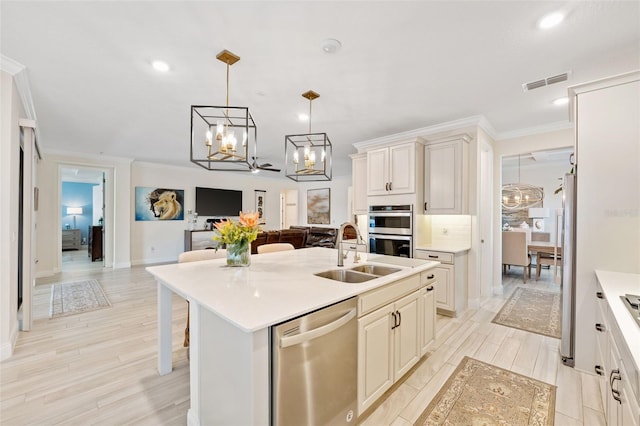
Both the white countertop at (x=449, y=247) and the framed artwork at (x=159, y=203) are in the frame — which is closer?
the white countertop at (x=449, y=247)

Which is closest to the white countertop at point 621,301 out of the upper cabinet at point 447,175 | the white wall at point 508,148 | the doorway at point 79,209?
the upper cabinet at point 447,175

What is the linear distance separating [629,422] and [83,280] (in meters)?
7.00

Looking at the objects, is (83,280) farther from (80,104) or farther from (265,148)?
(265,148)

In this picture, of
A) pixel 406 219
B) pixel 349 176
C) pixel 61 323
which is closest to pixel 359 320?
pixel 406 219

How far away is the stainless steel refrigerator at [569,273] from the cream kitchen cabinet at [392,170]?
1730mm

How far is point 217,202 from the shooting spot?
8242 mm

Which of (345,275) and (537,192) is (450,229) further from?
(537,192)

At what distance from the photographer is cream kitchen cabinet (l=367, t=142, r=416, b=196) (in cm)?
395

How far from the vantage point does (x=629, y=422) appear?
3.40 ft

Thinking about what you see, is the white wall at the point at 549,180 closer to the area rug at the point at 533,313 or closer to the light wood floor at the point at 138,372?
the area rug at the point at 533,313

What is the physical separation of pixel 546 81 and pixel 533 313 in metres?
2.83

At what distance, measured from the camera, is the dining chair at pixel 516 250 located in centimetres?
516

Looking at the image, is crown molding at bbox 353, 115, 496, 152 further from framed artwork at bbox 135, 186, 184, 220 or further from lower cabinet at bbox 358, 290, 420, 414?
framed artwork at bbox 135, 186, 184, 220

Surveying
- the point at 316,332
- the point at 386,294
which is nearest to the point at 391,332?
the point at 386,294
